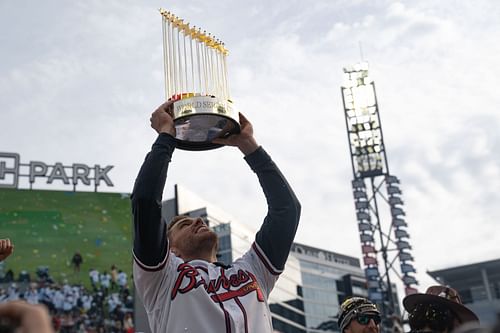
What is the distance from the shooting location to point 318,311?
6706cm

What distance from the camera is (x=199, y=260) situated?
354 centimetres

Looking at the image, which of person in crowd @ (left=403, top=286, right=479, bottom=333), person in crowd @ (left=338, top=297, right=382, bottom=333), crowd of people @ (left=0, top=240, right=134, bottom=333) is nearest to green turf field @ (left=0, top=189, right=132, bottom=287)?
crowd of people @ (left=0, top=240, right=134, bottom=333)

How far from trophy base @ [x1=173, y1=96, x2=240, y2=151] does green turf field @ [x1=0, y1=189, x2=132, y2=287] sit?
25.8 m

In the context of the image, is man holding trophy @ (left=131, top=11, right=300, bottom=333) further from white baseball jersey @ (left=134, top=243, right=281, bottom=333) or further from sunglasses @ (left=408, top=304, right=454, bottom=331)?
sunglasses @ (left=408, top=304, right=454, bottom=331)

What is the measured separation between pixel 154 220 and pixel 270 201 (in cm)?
83

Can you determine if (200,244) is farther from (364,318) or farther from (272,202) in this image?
(364,318)

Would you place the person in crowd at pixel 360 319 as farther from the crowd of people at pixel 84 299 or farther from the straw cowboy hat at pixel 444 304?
the crowd of people at pixel 84 299

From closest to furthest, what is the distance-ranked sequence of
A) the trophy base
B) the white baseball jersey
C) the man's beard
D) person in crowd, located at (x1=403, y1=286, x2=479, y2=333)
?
person in crowd, located at (x1=403, y1=286, x2=479, y2=333) → the white baseball jersey → the trophy base → the man's beard

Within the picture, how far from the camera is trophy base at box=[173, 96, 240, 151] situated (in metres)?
3.38

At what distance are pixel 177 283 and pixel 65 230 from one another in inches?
1053

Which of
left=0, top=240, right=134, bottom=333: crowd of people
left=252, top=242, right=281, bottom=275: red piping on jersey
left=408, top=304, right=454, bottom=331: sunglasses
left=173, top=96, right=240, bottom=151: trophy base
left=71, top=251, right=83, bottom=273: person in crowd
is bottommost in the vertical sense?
left=408, top=304, right=454, bottom=331: sunglasses

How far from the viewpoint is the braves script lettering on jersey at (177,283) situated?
10.2 feet

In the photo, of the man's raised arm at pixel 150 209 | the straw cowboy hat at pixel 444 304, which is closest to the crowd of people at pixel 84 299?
the man's raised arm at pixel 150 209

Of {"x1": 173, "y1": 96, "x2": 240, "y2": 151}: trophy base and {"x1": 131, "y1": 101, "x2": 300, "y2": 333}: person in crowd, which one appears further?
{"x1": 173, "y1": 96, "x2": 240, "y2": 151}: trophy base
